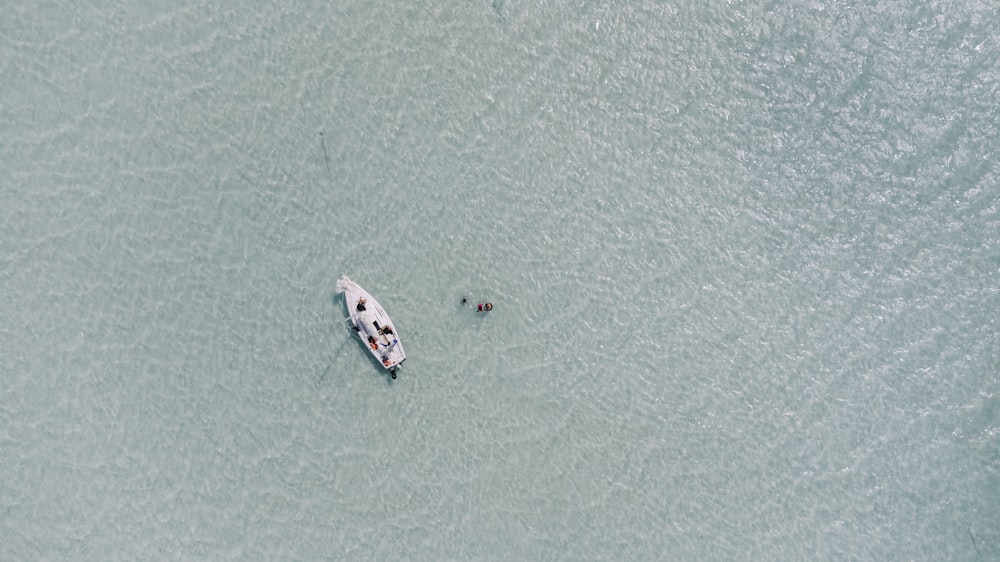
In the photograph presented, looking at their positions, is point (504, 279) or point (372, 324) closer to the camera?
point (372, 324)

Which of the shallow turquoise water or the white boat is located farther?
the shallow turquoise water

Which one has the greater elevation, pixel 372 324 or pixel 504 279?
pixel 504 279

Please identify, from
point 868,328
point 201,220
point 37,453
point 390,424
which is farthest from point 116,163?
point 868,328

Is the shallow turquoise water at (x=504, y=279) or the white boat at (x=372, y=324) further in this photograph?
the shallow turquoise water at (x=504, y=279)
